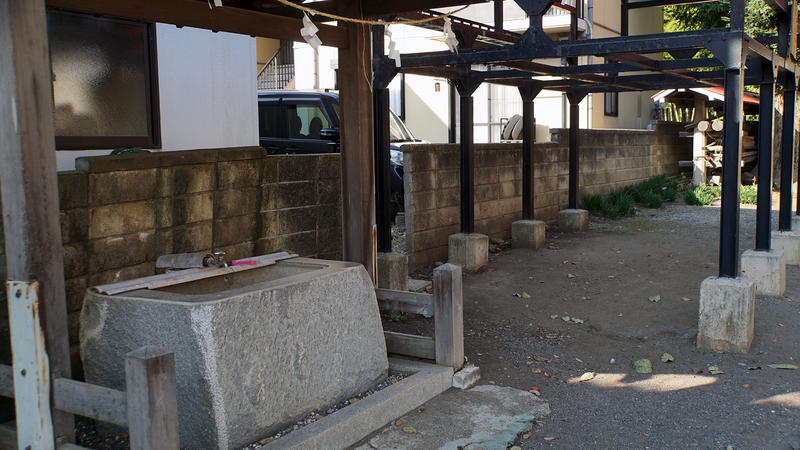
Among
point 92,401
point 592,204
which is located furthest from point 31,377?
point 592,204

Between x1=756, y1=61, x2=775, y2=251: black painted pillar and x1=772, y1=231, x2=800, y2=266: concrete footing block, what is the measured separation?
4.97 ft

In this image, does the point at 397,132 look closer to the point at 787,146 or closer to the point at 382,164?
the point at 382,164

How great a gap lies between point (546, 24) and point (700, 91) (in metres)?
5.07

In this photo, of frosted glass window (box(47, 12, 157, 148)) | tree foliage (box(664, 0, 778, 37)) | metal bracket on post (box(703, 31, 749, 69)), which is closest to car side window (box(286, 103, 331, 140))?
frosted glass window (box(47, 12, 157, 148))

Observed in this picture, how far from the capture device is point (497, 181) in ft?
32.4

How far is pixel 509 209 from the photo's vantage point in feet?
33.7

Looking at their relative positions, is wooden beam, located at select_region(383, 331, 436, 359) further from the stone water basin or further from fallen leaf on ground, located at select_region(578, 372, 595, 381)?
fallen leaf on ground, located at select_region(578, 372, 595, 381)

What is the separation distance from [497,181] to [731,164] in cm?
474

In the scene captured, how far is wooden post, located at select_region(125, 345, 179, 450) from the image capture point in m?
2.66

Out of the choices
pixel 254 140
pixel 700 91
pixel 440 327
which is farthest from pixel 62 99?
pixel 700 91

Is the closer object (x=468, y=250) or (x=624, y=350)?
(x=624, y=350)

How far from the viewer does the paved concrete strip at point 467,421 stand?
148 inches

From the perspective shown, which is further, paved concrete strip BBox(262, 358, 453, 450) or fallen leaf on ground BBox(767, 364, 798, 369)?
fallen leaf on ground BBox(767, 364, 798, 369)

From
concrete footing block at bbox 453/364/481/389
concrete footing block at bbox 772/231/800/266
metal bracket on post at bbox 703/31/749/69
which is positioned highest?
metal bracket on post at bbox 703/31/749/69
